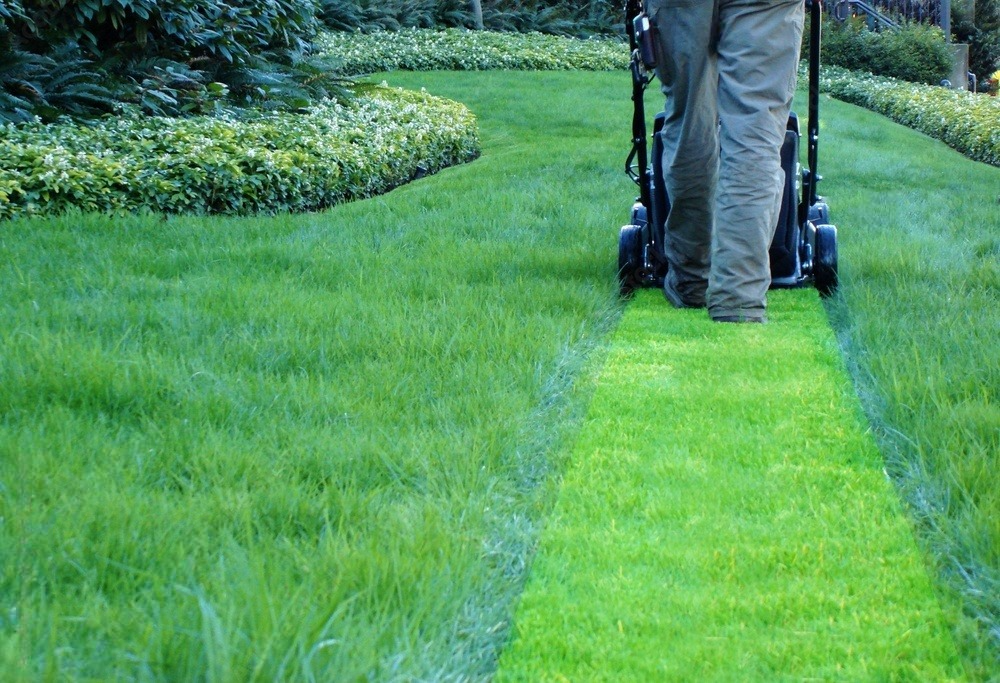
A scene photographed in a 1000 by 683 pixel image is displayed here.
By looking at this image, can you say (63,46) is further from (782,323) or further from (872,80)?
(872,80)

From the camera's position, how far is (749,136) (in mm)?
4066

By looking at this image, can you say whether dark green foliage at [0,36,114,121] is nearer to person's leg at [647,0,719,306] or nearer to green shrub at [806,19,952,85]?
person's leg at [647,0,719,306]

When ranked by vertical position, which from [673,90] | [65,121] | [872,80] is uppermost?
[673,90]

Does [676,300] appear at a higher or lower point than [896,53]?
higher

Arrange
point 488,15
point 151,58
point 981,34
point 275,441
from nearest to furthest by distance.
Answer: point 275,441 → point 151,58 → point 488,15 → point 981,34

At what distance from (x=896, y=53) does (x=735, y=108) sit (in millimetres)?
18819

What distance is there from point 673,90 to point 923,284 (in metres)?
1.23

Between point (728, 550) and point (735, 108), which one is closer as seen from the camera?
point (728, 550)

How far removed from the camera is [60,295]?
4137 mm

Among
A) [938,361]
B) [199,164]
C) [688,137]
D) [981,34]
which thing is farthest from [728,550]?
[981,34]

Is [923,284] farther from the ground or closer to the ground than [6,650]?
closer to the ground

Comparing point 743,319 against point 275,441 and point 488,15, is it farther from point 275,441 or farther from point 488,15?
point 488,15

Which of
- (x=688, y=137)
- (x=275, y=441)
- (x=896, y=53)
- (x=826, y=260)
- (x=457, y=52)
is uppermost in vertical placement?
(x=688, y=137)

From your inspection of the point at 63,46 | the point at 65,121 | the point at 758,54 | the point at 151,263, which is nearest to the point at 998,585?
the point at 758,54
